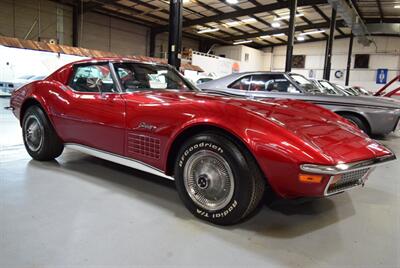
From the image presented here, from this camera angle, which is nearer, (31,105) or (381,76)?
(31,105)

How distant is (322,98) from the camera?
5.57 metres

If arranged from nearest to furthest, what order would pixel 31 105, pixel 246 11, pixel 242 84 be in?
pixel 31 105
pixel 242 84
pixel 246 11

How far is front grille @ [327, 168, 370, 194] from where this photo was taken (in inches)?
76.6

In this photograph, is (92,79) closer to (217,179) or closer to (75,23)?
(217,179)

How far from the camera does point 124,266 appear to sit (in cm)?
163

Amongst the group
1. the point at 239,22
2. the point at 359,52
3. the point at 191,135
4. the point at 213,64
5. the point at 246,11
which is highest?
the point at 239,22

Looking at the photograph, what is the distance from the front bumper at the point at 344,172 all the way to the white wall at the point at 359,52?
26368 mm

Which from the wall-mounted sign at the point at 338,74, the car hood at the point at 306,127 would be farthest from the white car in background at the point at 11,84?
the wall-mounted sign at the point at 338,74

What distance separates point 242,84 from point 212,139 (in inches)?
158

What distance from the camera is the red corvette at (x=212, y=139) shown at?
1869mm

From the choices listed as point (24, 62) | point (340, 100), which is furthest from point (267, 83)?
point (24, 62)

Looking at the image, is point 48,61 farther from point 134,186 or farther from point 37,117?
point 134,186

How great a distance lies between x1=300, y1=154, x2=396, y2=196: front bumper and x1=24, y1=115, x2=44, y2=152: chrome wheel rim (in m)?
2.84

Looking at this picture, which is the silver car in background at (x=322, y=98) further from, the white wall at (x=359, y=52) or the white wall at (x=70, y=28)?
the white wall at (x=359, y=52)
